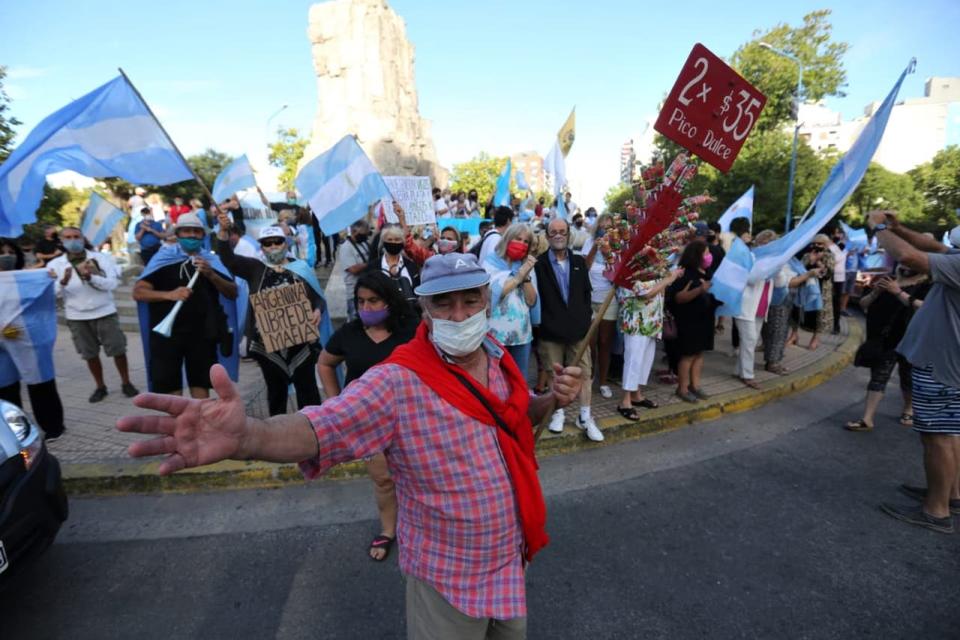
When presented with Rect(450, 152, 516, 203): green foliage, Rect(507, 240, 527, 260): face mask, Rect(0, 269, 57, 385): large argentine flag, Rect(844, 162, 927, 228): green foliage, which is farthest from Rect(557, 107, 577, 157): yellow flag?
Rect(450, 152, 516, 203): green foliage

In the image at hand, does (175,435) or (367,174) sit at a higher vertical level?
(367,174)

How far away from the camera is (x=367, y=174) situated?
609 centimetres

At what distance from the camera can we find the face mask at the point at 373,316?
2.90 m

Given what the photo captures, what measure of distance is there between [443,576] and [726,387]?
18.4 feet

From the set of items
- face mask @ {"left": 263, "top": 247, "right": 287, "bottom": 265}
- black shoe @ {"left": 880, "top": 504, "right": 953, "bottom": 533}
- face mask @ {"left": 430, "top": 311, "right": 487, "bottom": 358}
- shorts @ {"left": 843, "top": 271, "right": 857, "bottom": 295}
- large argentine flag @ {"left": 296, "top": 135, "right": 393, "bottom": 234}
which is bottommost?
black shoe @ {"left": 880, "top": 504, "right": 953, "bottom": 533}

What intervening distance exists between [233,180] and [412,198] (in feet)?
8.32

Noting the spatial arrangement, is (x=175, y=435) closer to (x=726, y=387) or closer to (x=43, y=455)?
(x=43, y=455)

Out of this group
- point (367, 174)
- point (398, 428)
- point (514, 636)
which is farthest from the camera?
point (367, 174)

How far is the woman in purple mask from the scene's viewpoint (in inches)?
114

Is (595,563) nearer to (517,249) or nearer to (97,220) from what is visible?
(517,249)

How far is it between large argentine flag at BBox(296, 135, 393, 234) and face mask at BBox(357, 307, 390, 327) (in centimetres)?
340

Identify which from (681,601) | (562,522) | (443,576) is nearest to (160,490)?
(562,522)

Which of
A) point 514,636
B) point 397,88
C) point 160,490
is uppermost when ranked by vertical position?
point 397,88

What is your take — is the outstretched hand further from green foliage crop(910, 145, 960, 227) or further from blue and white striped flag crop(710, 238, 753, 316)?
green foliage crop(910, 145, 960, 227)
